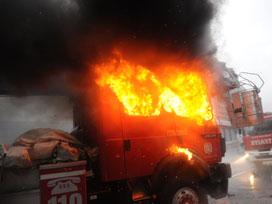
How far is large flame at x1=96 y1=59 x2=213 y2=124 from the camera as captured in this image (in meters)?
4.18

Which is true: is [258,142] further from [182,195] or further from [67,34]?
[67,34]

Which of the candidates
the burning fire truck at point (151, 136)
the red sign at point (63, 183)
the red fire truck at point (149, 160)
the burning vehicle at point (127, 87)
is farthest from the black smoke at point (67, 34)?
the red sign at point (63, 183)

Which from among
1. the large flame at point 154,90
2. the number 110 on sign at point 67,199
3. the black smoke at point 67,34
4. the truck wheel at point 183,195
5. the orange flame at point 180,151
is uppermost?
the black smoke at point 67,34

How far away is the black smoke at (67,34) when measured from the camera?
452 cm

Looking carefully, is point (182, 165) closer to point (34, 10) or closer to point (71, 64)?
point (71, 64)

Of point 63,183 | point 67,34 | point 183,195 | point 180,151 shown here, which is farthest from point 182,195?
point 67,34

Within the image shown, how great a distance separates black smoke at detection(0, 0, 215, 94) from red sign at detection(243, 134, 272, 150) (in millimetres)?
5303

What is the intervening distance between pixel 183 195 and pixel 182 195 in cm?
3

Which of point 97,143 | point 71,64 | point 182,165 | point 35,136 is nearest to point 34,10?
point 71,64

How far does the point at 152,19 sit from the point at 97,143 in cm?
377

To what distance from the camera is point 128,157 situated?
11.9 feet

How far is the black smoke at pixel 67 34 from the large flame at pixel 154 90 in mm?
637

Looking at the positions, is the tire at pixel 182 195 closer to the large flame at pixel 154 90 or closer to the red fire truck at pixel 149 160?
the red fire truck at pixel 149 160

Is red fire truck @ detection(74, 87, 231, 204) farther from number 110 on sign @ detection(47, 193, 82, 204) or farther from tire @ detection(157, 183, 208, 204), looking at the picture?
number 110 on sign @ detection(47, 193, 82, 204)
